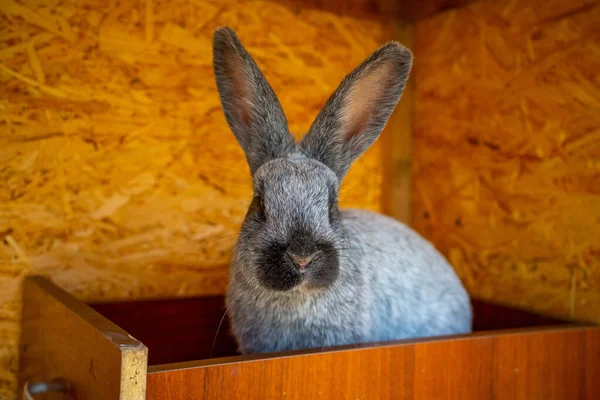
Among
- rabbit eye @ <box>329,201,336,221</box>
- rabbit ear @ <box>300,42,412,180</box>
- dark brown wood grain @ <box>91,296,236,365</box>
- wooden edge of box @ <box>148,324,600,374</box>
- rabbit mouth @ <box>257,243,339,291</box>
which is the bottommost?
dark brown wood grain @ <box>91,296,236,365</box>

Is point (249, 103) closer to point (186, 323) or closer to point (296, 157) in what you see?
point (296, 157)

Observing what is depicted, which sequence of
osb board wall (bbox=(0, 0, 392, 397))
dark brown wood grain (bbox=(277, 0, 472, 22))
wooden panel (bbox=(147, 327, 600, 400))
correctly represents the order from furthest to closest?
dark brown wood grain (bbox=(277, 0, 472, 22)) → osb board wall (bbox=(0, 0, 392, 397)) → wooden panel (bbox=(147, 327, 600, 400))

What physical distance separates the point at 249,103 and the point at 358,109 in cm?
29

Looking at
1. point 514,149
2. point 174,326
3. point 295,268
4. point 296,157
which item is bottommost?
point 174,326

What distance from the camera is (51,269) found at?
6.05ft

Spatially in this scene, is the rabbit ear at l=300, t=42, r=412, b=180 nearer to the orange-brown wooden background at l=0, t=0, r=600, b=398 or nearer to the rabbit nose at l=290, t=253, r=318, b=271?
the rabbit nose at l=290, t=253, r=318, b=271

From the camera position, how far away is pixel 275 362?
3.77ft

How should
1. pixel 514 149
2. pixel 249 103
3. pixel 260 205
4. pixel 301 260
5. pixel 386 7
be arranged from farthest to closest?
pixel 386 7, pixel 514 149, pixel 249 103, pixel 260 205, pixel 301 260

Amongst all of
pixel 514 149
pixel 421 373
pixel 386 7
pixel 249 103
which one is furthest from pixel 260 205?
pixel 386 7

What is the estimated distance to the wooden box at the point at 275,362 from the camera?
1.06 meters

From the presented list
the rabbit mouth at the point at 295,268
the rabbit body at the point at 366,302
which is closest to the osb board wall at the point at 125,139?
the rabbit body at the point at 366,302

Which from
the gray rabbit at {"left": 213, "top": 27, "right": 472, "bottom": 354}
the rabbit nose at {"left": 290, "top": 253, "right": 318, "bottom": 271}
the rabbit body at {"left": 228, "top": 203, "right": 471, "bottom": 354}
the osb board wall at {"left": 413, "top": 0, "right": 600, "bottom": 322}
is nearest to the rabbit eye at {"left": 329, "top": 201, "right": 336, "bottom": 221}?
the gray rabbit at {"left": 213, "top": 27, "right": 472, "bottom": 354}

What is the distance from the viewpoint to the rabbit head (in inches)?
51.8

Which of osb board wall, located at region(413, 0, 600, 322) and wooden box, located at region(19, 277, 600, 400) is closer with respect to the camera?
wooden box, located at region(19, 277, 600, 400)
